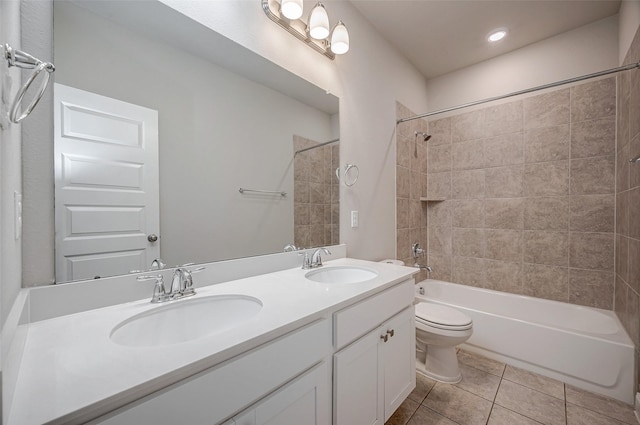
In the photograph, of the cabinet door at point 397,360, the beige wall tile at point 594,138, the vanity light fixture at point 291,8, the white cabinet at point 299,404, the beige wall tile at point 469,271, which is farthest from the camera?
the beige wall tile at point 469,271

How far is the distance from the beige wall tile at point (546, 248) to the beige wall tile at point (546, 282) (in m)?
0.05

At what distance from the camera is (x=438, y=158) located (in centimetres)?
285

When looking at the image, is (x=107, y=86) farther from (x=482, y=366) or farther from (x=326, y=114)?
(x=482, y=366)

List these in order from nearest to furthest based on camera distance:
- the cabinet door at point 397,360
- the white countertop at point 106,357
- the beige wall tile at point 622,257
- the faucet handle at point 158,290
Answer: the white countertop at point 106,357 < the faucet handle at point 158,290 < the cabinet door at point 397,360 < the beige wall tile at point 622,257

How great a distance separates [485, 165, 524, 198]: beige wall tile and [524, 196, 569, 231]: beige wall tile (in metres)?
0.14

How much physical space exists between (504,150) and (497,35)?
0.98 metres

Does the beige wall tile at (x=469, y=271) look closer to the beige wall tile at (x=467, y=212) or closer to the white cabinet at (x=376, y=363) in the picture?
the beige wall tile at (x=467, y=212)

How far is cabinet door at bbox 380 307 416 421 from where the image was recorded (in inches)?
47.8

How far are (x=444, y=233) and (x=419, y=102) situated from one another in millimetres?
1441

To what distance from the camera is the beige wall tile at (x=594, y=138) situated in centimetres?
198

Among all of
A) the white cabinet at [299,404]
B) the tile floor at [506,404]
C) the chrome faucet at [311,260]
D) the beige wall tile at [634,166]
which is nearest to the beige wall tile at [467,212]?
the beige wall tile at [634,166]

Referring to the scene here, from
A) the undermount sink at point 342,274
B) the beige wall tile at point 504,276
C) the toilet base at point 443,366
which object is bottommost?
the toilet base at point 443,366

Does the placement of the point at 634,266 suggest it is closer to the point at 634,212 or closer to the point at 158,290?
the point at 634,212

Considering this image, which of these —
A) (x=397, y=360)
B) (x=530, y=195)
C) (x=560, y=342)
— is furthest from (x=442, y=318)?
(x=530, y=195)
